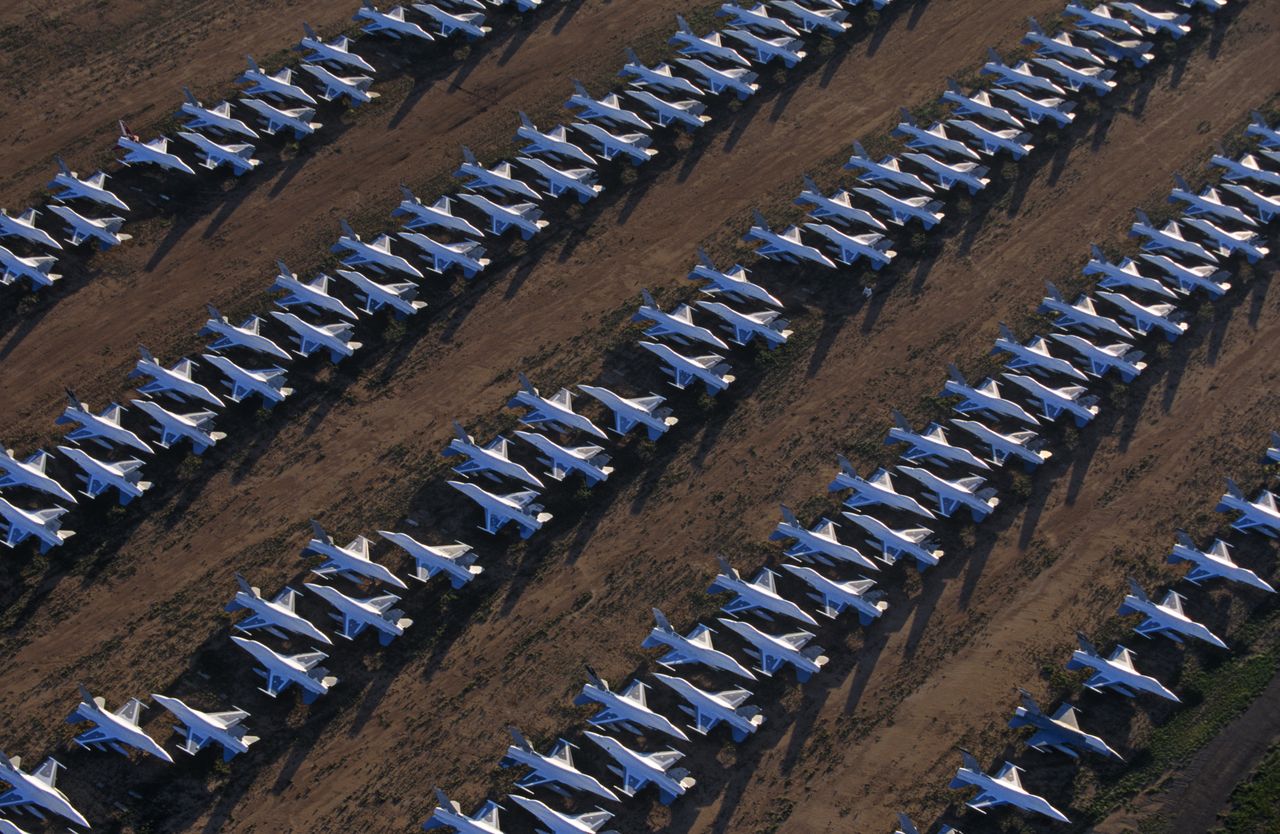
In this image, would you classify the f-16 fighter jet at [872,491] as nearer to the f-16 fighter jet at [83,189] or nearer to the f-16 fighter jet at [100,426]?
the f-16 fighter jet at [100,426]

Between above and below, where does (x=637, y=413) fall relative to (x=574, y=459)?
above

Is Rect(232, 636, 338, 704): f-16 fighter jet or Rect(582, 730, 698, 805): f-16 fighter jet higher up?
Rect(582, 730, 698, 805): f-16 fighter jet

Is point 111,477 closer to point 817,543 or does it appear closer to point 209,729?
point 209,729

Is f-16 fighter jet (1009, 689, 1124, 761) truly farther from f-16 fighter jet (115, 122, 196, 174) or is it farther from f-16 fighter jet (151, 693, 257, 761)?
f-16 fighter jet (115, 122, 196, 174)

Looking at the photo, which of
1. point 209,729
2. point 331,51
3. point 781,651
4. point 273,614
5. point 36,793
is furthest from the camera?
point 331,51

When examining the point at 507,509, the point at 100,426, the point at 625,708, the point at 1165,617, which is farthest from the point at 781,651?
the point at 100,426

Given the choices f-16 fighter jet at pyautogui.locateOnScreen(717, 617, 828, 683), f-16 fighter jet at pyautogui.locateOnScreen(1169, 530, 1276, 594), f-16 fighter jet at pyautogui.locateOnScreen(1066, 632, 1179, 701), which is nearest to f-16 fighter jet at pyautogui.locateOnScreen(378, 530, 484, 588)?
f-16 fighter jet at pyautogui.locateOnScreen(717, 617, 828, 683)

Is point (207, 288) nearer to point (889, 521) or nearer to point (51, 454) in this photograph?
point (51, 454)
